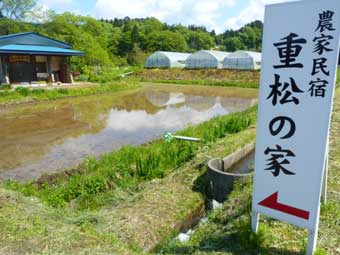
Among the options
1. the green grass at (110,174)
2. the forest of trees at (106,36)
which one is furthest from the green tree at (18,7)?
the green grass at (110,174)

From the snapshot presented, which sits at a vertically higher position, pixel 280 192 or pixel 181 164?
pixel 280 192

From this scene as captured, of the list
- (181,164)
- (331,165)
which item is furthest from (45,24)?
(331,165)

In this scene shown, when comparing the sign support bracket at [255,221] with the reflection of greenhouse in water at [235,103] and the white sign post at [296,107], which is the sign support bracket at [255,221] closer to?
the white sign post at [296,107]

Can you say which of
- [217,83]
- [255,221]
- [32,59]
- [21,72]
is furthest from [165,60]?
[255,221]

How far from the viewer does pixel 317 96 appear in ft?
6.31

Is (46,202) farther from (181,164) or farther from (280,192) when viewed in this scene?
(280,192)

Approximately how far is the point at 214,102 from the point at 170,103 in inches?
88.4

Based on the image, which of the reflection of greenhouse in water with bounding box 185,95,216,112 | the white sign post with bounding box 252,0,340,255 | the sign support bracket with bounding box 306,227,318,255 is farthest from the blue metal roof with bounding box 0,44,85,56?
the sign support bracket with bounding box 306,227,318,255

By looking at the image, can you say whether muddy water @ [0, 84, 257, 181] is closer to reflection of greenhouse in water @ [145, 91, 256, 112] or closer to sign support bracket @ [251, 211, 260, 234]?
reflection of greenhouse in water @ [145, 91, 256, 112]

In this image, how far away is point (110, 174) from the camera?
169 inches

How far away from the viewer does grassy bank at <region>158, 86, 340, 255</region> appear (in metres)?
2.23

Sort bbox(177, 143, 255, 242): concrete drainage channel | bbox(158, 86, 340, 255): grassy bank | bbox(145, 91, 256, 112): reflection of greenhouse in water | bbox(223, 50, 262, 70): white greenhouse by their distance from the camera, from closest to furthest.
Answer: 1. bbox(158, 86, 340, 255): grassy bank
2. bbox(177, 143, 255, 242): concrete drainage channel
3. bbox(145, 91, 256, 112): reflection of greenhouse in water
4. bbox(223, 50, 262, 70): white greenhouse

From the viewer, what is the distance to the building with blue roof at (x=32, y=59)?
15281mm

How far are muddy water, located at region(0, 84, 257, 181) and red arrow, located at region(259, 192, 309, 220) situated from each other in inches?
162
